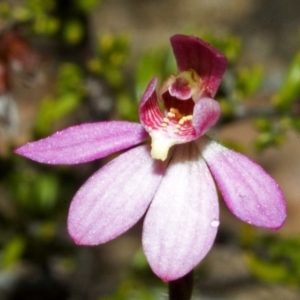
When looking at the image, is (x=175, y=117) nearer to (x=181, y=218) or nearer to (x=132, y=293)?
(x=181, y=218)

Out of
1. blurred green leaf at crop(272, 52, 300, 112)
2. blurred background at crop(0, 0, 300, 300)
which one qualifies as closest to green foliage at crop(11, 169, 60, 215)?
blurred background at crop(0, 0, 300, 300)

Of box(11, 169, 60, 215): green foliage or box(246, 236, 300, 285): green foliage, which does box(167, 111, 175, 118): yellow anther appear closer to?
box(246, 236, 300, 285): green foliage

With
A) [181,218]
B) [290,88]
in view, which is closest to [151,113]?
[181,218]

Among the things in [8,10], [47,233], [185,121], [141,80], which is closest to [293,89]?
[141,80]

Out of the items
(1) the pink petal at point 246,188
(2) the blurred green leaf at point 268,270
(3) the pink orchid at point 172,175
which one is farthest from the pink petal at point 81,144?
(2) the blurred green leaf at point 268,270

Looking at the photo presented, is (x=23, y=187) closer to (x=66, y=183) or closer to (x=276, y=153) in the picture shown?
(x=66, y=183)

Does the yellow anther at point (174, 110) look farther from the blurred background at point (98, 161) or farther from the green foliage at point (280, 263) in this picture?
the green foliage at point (280, 263)
